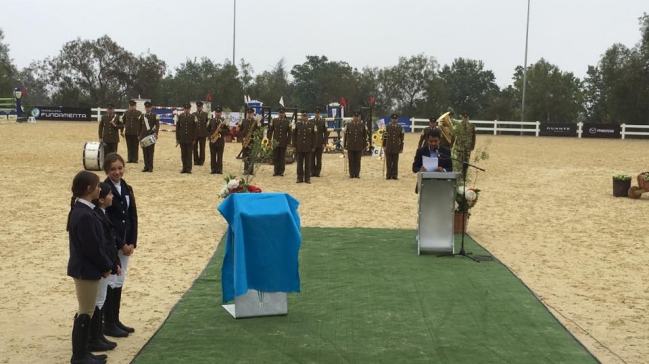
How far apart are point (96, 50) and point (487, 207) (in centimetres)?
5931

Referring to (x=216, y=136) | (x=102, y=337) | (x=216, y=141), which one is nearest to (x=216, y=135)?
(x=216, y=136)

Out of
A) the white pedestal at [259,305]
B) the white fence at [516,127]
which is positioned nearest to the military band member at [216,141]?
the white pedestal at [259,305]

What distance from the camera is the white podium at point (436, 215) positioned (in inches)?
386

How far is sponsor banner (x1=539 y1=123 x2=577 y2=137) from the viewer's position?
161ft

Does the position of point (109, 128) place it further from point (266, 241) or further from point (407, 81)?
point (407, 81)

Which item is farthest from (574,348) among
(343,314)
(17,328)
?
(17,328)

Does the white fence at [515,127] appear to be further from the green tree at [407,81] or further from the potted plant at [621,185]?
the potted plant at [621,185]

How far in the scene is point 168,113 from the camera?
157 feet

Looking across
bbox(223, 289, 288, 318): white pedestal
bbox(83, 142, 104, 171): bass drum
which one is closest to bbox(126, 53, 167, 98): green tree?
bbox(83, 142, 104, 171): bass drum

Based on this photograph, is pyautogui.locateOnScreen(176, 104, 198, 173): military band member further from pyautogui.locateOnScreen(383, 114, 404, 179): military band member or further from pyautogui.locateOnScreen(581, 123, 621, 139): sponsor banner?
A: pyautogui.locateOnScreen(581, 123, 621, 139): sponsor banner

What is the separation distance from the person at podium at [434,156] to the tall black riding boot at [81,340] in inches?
220

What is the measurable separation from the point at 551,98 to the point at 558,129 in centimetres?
1270

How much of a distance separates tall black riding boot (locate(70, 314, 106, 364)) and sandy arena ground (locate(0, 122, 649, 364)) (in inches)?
11.0

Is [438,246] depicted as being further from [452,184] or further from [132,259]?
[132,259]
